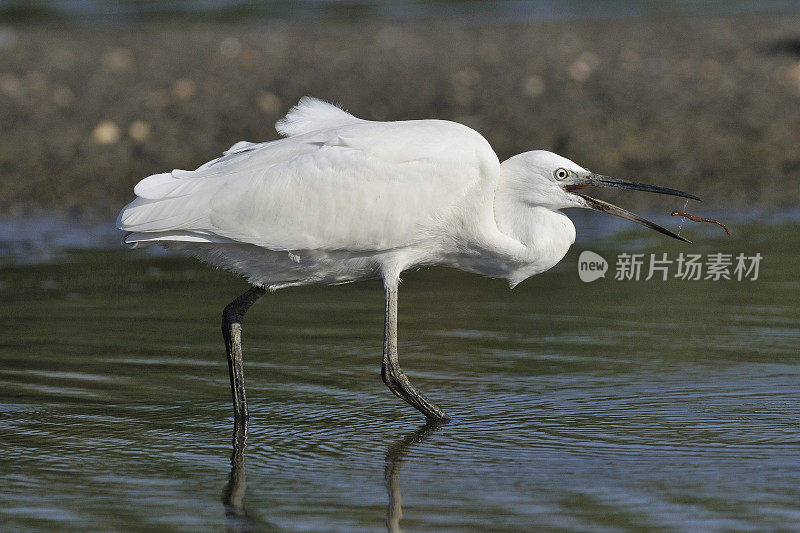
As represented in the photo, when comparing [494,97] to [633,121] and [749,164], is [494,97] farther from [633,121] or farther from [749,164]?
[749,164]

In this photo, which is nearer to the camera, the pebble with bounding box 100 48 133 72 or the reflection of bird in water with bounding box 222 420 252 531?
the reflection of bird in water with bounding box 222 420 252 531

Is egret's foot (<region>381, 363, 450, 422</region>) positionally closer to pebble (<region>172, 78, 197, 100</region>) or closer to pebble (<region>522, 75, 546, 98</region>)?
pebble (<region>522, 75, 546, 98</region>)

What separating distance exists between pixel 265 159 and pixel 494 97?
298 inches

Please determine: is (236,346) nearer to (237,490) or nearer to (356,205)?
(356,205)

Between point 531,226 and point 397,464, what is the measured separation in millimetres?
1394

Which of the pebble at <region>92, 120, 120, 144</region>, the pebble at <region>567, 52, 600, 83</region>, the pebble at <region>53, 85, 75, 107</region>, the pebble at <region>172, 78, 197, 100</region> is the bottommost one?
the pebble at <region>92, 120, 120, 144</region>

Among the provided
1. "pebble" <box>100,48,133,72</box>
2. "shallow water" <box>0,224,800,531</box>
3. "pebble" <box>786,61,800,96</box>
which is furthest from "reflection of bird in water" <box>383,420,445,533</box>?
"pebble" <box>100,48,133,72</box>

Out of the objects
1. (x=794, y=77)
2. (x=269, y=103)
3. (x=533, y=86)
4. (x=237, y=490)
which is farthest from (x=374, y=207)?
(x=794, y=77)

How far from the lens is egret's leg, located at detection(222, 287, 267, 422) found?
6016 millimetres

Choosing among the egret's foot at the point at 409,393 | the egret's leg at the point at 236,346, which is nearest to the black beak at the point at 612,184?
the egret's foot at the point at 409,393

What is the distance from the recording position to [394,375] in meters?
6.08

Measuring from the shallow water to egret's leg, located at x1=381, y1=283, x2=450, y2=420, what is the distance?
10 centimetres

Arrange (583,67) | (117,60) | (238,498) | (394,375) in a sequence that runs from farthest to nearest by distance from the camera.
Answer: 1. (117,60)
2. (583,67)
3. (394,375)
4. (238,498)

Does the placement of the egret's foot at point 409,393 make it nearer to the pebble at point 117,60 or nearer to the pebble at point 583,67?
the pebble at point 583,67
